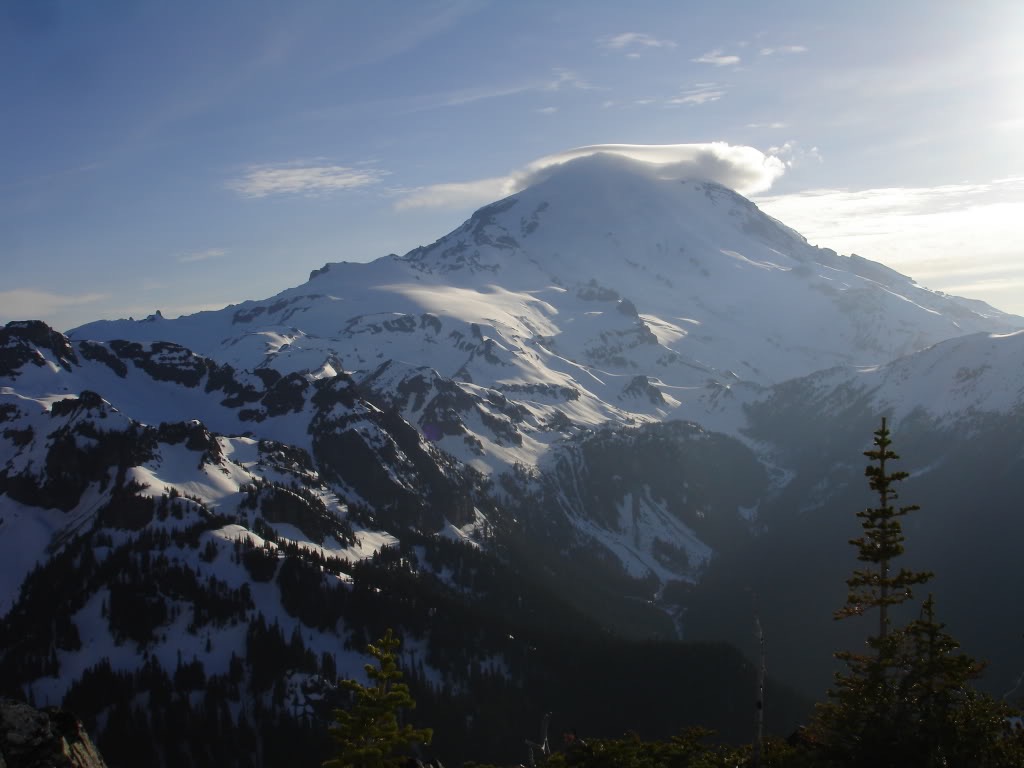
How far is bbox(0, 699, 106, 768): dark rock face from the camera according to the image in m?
33.5

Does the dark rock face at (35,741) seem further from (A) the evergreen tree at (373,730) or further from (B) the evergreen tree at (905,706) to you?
(B) the evergreen tree at (905,706)

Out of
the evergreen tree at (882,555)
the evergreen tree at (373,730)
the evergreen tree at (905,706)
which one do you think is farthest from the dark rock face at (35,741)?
the evergreen tree at (882,555)

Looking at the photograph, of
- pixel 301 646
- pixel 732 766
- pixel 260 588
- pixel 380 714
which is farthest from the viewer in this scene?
pixel 260 588

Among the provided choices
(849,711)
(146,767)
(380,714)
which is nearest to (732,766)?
(849,711)

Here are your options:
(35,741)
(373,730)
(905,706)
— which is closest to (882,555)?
(905,706)

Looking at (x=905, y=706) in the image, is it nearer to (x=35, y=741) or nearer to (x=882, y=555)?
(x=882, y=555)

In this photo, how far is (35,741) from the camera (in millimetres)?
34031

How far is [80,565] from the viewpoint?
19525cm

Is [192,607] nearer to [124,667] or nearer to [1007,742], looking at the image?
[124,667]

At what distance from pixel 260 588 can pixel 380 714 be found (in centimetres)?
15407

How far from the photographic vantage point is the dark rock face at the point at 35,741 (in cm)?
3350

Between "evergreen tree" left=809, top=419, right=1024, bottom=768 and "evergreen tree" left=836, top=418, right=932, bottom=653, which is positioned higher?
"evergreen tree" left=836, top=418, right=932, bottom=653

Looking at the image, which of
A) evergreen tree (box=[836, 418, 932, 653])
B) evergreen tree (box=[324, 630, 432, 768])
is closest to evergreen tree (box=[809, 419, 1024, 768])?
evergreen tree (box=[836, 418, 932, 653])

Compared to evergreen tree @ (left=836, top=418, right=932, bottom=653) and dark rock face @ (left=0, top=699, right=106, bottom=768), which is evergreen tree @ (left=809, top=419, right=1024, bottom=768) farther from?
dark rock face @ (left=0, top=699, right=106, bottom=768)
